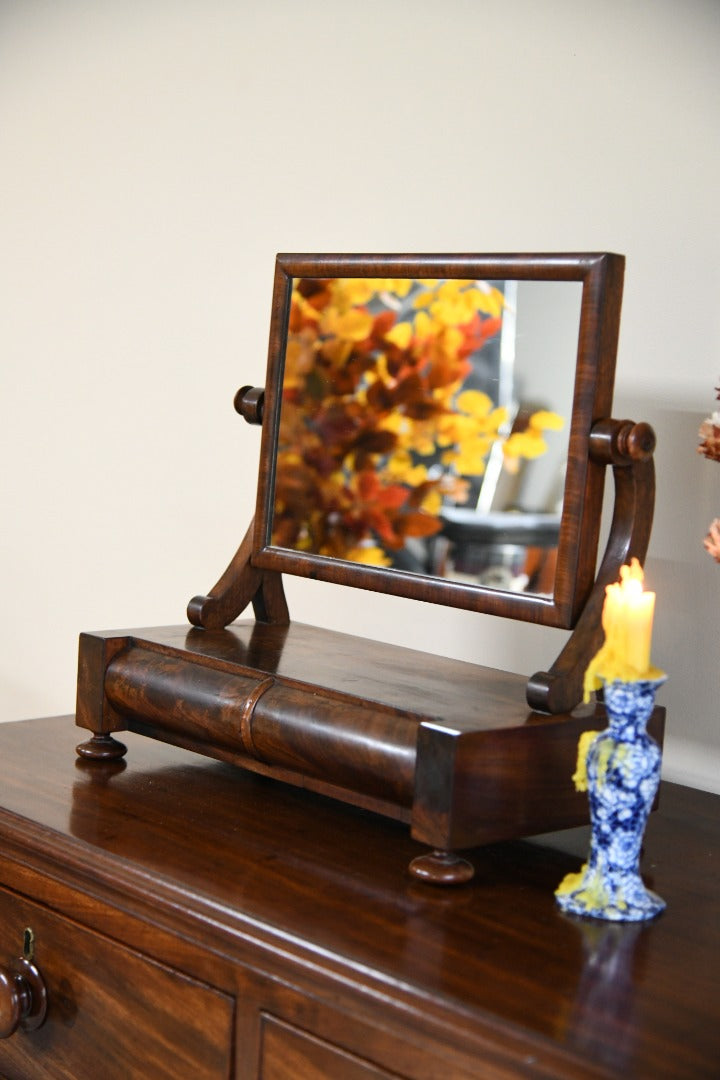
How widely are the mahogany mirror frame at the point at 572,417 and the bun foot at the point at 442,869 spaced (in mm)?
210

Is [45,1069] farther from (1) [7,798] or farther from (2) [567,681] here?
(2) [567,681]

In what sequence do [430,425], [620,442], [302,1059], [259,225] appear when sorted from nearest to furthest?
[302,1059] → [620,442] → [430,425] → [259,225]

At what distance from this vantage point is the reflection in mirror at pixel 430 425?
3.48ft

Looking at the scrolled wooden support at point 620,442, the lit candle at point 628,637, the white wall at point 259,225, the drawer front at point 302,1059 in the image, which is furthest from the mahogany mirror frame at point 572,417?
the drawer front at point 302,1059

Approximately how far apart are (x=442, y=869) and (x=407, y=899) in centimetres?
4

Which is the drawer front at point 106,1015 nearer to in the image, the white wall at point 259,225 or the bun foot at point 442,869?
the bun foot at point 442,869

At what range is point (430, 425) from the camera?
113 centimetres

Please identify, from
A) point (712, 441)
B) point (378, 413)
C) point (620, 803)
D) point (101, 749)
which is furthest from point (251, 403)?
point (620, 803)

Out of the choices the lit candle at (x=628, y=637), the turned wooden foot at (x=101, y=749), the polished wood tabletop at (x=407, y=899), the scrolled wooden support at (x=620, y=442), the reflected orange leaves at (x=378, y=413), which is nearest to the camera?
the polished wood tabletop at (x=407, y=899)

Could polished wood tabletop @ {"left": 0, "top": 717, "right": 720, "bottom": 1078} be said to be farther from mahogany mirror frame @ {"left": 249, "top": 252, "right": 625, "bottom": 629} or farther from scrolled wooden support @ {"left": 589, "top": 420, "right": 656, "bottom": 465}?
scrolled wooden support @ {"left": 589, "top": 420, "right": 656, "bottom": 465}

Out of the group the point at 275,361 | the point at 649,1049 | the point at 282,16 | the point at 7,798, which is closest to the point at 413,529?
the point at 275,361

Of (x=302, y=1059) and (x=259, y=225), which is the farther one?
(x=259, y=225)

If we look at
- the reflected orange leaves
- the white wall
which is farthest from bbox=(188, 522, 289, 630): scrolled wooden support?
the white wall

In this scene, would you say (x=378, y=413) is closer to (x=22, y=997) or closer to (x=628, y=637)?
(x=628, y=637)
